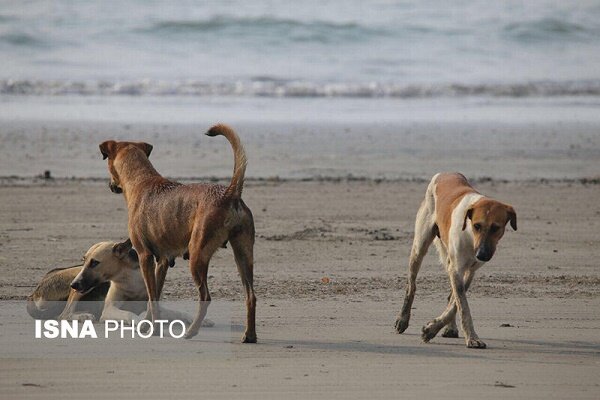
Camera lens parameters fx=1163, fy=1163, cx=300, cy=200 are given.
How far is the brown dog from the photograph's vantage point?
780 centimetres

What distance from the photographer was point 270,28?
134ft

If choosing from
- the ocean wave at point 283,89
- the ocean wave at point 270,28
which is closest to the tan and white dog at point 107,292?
the ocean wave at point 283,89

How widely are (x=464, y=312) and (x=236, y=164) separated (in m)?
1.85

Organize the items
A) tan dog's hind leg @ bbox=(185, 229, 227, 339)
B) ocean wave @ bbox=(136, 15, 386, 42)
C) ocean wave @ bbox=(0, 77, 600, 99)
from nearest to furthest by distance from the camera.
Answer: tan dog's hind leg @ bbox=(185, 229, 227, 339)
ocean wave @ bbox=(0, 77, 600, 99)
ocean wave @ bbox=(136, 15, 386, 42)

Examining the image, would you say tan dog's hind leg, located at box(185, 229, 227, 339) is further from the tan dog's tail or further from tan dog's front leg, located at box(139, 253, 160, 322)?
tan dog's front leg, located at box(139, 253, 160, 322)

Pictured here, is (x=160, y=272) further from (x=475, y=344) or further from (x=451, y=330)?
(x=475, y=344)

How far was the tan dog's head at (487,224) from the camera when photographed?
7578 millimetres

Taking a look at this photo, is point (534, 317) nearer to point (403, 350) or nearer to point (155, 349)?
point (403, 350)

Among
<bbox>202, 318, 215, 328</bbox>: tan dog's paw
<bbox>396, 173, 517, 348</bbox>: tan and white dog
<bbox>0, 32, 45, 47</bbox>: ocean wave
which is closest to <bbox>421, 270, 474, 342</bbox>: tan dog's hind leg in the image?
<bbox>396, 173, 517, 348</bbox>: tan and white dog

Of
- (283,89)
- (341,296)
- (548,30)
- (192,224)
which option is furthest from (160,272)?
(548,30)

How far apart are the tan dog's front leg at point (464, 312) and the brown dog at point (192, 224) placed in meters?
1.39

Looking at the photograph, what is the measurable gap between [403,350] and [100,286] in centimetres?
260

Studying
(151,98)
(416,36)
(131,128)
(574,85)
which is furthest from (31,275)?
(416,36)

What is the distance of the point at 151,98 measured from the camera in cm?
2845
